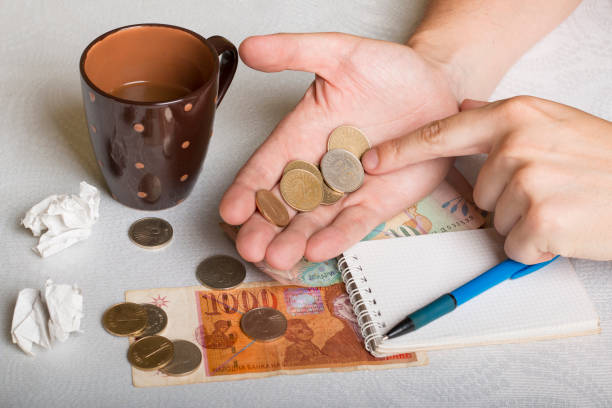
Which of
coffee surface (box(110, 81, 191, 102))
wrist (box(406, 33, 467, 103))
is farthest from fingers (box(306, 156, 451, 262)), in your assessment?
coffee surface (box(110, 81, 191, 102))

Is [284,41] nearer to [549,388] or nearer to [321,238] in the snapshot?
[321,238]

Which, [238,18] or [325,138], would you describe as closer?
[325,138]

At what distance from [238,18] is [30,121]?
1.92ft

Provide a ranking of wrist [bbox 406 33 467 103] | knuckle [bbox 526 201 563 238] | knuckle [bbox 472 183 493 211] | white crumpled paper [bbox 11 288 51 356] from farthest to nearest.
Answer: wrist [bbox 406 33 467 103]
knuckle [bbox 472 183 493 211]
knuckle [bbox 526 201 563 238]
white crumpled paper [bbox 11 288 51 356]

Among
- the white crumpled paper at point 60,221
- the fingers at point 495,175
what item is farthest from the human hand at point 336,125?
the white crumpled paper at point 60,221

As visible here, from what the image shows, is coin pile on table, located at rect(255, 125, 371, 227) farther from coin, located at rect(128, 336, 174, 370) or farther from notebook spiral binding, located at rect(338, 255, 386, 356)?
coin, located at rect(128, 336, 174, 370)

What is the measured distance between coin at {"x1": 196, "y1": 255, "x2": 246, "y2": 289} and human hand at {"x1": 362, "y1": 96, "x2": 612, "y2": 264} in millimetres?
300

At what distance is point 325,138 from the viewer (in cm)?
108

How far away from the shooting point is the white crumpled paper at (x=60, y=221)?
91 cm

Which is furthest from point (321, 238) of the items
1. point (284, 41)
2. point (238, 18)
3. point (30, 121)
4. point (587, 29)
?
point (587, 29)

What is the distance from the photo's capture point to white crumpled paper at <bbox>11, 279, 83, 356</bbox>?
0.79 metres

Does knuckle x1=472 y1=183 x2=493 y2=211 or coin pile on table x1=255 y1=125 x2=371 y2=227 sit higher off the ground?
knuckle x1=472 y1=183 x2=493 y2=211

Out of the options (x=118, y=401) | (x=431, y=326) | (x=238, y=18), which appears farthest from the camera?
(x=238, y=18)

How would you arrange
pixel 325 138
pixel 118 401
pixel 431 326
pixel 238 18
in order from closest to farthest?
pixel 118 401, pixel 431 326, pixel 325 138, pixel 238 18
